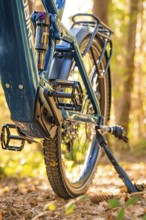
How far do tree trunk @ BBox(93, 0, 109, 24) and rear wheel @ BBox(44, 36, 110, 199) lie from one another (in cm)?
340

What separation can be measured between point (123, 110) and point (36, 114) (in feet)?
23.2

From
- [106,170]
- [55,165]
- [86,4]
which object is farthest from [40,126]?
[86,4]

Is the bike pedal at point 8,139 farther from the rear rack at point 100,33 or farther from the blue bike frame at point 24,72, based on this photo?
the rear rack at point 100,33

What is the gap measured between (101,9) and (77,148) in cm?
399

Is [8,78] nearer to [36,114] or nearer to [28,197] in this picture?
[36,114]

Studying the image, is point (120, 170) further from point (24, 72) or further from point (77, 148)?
point (24, 72)

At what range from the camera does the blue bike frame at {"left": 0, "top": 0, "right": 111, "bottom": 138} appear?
2.44 m

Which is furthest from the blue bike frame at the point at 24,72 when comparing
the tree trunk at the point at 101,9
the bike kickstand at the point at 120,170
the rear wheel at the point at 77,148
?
the tree trunk at the point at 101,9

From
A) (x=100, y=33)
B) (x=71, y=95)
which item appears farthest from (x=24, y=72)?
(x=100, y=33)

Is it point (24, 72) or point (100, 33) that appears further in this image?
point (100, 33)

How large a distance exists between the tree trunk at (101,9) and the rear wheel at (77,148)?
3401 mm

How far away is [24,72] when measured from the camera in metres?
2.51

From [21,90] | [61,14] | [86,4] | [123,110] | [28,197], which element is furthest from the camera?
[86,4]

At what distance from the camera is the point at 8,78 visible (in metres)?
2.55
